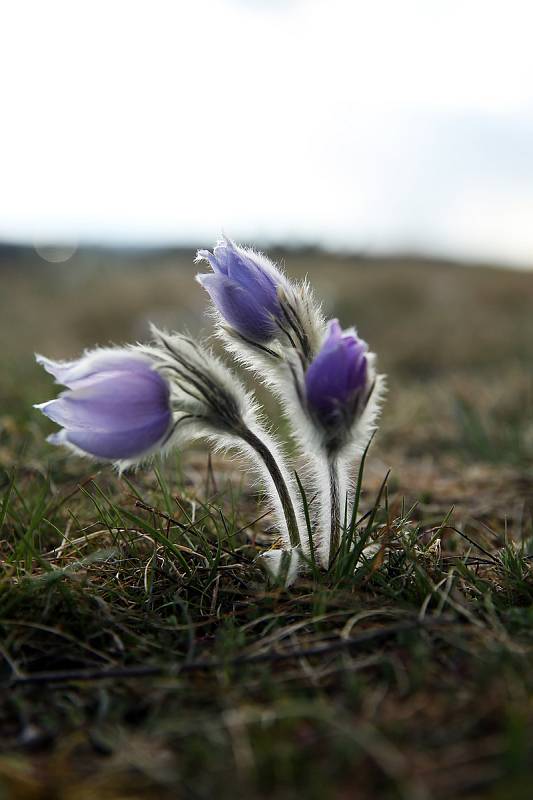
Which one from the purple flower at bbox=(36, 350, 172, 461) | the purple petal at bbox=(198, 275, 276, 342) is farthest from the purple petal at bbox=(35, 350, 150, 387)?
the purple petal at bbox=(198, 275, 276, 342)

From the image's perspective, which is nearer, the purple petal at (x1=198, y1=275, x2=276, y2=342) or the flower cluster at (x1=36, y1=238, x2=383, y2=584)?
the flower cluster at (x1=36, y1=238, x2=383, y2=584)

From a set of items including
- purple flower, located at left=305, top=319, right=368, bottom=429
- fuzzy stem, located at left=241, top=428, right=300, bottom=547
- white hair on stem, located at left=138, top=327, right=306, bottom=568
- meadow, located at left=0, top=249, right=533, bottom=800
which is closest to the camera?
meadow, located at left=0, top=249, right=533, bottom=800

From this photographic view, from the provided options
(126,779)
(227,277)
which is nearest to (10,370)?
(227,277)

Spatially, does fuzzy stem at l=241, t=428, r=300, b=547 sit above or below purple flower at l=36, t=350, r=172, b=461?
below

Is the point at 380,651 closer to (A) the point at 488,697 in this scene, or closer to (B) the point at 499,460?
(A) the point at 488,697

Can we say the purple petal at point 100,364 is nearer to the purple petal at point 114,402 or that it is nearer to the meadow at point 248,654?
the purple petal at point 114,402

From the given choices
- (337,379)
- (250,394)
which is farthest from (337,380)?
(250,394)

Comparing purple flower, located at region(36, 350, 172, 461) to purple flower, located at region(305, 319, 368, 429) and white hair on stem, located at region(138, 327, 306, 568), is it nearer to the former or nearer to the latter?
white hair on stem, located at region(138, 327, 306, 568)

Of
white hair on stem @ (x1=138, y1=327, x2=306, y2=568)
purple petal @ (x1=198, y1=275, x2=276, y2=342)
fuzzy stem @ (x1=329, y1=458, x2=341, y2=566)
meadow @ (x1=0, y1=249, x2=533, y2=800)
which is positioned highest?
purple petal @ (x1=198, y1=275, x2=276, y2=342)
